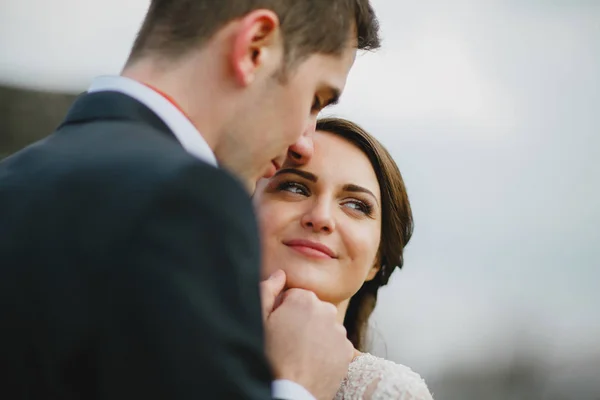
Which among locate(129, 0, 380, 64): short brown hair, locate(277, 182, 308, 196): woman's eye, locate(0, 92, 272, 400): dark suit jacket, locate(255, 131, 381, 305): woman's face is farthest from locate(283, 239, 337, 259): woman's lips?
locate(0, 92, 272, 400): dark suit jacket

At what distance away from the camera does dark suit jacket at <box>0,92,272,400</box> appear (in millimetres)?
1759

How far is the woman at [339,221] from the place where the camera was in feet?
12.3

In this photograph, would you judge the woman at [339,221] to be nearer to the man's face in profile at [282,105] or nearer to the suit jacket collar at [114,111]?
the man's face in profile at [282,105]

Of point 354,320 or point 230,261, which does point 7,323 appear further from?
point 354,320

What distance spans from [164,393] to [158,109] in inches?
29.8

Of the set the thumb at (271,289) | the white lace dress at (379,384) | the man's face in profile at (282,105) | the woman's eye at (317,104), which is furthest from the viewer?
the white lace dress at (379,384)

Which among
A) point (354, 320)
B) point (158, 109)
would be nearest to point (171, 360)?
point (158, 109)

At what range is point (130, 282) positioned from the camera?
177 cm

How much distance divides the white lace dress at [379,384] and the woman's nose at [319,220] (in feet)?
1.98

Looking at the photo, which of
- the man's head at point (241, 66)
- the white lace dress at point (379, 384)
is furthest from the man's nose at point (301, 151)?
the man's head at point (241, 66)

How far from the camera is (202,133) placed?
2357 millimetres

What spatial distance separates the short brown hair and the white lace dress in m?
1.62

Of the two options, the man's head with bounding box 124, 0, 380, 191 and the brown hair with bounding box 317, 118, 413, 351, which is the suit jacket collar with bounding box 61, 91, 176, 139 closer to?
the man's head with bounding box 124, 0, 380, 191

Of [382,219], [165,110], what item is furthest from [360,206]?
[165,110]
